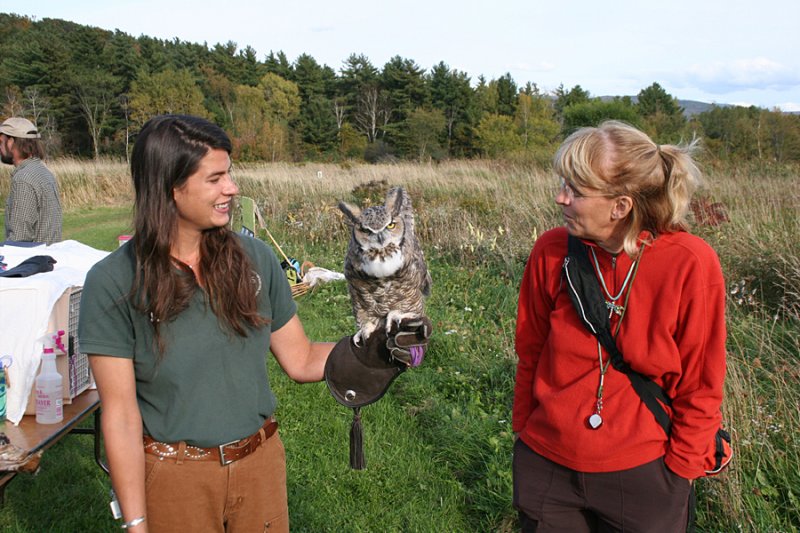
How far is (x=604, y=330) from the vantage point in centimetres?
171

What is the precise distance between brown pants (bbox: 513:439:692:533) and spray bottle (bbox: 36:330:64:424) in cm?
199

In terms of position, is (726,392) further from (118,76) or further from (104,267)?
(118,76)

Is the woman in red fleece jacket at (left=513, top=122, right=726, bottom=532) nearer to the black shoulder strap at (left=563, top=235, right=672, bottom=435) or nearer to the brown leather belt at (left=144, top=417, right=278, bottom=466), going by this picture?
the black shoulder strap at (left=563, top=235, right=672, bottom=435)

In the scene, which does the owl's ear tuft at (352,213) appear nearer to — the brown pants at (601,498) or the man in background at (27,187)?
the brown pants at (601,498)

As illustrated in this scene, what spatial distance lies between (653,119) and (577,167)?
1116 inches

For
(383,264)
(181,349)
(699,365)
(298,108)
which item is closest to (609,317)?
(699,365)

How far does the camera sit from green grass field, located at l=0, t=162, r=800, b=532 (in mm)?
2879

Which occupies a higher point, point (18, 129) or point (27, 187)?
point (18, 129)

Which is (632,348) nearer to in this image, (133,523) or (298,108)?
(133,523)

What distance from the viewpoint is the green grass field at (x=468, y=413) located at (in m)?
2.88

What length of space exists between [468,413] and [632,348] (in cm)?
241

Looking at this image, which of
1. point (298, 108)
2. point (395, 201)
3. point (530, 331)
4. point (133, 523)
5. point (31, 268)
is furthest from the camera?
point (298, 108)

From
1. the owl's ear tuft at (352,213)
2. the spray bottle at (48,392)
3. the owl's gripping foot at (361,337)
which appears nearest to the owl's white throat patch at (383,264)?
the owl's ear tuft at (352,213)

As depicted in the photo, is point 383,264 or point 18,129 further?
point 18,129
